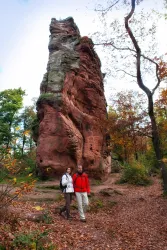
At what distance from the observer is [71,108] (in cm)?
1662

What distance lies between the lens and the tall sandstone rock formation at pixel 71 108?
49.2 feet

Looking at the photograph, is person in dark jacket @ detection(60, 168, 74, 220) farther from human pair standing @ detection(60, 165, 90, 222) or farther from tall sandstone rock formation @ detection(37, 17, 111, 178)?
tall sandstone rock formation @ detection(37, 17, 111, 178)

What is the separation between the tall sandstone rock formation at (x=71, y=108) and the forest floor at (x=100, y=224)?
2917 mm

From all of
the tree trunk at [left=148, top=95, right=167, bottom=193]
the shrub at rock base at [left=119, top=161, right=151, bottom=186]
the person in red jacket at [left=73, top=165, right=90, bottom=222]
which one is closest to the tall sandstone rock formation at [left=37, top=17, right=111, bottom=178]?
the shrub at rock base at [left=119, top=161, right=151, bottom=186]

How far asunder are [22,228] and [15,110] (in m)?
24.3

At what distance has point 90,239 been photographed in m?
6.61

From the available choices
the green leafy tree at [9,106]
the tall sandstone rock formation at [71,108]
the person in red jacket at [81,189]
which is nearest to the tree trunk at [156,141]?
the tall sandstone rock formation at [71,108]

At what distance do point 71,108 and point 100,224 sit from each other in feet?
31.6

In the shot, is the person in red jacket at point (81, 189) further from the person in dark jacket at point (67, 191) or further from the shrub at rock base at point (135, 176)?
the shrub at rock base at point (135, 176)

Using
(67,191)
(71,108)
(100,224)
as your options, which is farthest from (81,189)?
(71,108)

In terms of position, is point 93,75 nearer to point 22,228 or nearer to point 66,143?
point 66,143

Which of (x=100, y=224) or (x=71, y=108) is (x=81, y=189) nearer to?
(x=100, y=224)

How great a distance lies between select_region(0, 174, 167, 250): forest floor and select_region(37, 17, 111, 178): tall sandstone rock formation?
2917mm

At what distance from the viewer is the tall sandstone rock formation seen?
1500 centimetres
